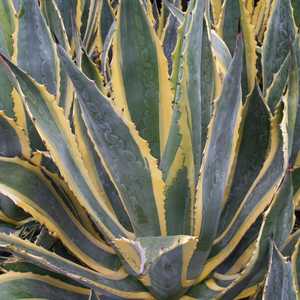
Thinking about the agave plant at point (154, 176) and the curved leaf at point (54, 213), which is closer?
the agave plant at point (154, 176)

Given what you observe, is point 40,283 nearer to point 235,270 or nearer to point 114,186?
point 114,186

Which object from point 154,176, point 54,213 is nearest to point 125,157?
point 154,176

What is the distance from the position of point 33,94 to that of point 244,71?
0.40 meters

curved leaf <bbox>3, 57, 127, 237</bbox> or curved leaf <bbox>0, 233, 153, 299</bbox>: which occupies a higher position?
curved leaf <bbox>3, 57, 127, 237</bbox>

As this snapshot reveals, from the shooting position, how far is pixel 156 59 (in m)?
0.90

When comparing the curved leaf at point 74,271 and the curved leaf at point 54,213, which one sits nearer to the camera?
the curved leaf at point 74,271

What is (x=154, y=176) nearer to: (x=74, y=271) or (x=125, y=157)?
(x=125, y=157)

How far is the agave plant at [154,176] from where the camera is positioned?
79cm

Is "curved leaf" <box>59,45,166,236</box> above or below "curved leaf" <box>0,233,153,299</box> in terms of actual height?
above

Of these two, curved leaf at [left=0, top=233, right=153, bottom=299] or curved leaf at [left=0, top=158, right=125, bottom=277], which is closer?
curved leaf at [left=0, top=233, right=153, bottom=299]

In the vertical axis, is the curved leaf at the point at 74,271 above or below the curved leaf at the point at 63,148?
below

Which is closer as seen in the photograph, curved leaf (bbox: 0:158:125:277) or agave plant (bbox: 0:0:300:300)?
agave plant (bbox: 0:0:300:300)

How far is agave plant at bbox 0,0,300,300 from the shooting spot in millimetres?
794

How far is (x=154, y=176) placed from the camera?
2.66 feet
